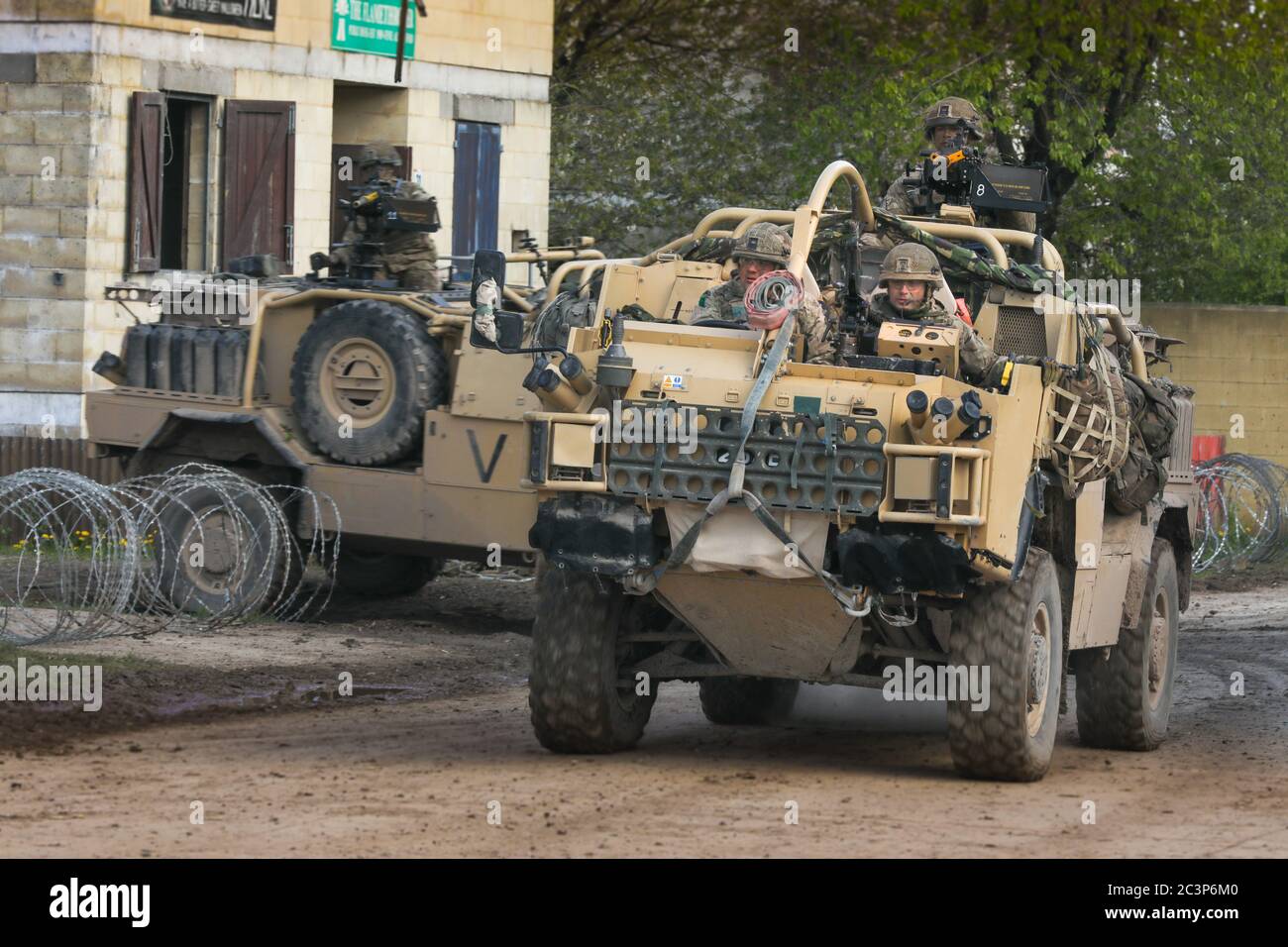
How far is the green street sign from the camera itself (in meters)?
22.1

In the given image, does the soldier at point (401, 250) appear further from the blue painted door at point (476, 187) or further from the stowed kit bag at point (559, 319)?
the blue painted door at point (476, 187)

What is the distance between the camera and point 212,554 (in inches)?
609

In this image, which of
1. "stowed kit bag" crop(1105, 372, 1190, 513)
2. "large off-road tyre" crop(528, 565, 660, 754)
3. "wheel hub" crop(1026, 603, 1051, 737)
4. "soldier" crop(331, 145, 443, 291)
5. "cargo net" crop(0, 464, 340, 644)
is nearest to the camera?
"wheel hub" crop(1026, 603, 1051, 737)

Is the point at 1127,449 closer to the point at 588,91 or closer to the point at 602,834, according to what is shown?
the point at 602,834

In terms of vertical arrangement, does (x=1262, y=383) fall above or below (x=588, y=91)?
below

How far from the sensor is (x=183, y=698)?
11938 millimetres

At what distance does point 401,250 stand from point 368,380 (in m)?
1.34

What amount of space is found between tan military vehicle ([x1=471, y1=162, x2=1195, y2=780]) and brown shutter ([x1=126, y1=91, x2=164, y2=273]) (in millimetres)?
10447

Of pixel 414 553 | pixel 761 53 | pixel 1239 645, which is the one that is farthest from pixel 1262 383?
pixel 414 553

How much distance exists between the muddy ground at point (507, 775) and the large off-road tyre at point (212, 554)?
35.2 inches

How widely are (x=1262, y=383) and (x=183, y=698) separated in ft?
53.2
